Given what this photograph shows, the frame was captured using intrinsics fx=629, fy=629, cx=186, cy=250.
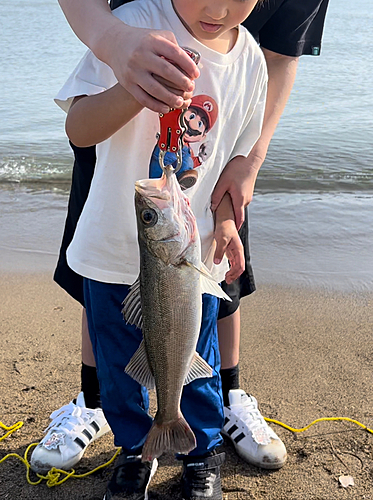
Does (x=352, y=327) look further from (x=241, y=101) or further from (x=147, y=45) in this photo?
(x=147, y=45)

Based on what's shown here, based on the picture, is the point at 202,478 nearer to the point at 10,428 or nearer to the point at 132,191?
the point at 10,428

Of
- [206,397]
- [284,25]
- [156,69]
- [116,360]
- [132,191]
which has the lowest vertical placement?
[206,397]

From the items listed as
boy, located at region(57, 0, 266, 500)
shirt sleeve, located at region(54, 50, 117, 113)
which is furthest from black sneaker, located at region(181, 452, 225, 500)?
shirt sleeve, located at region(54, 50, 117, 113)

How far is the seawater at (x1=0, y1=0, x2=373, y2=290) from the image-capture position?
18.6ft

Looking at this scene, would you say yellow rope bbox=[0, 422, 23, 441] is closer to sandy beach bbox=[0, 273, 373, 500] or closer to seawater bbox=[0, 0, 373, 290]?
sandy beach bbox=[0, 273, 373, 500]

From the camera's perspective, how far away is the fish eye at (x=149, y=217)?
191cm

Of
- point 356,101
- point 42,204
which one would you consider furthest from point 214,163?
point 356,101

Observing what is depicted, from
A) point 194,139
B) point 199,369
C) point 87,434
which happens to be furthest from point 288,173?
point 199,369

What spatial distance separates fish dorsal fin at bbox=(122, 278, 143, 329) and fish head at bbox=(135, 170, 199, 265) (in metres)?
0.26

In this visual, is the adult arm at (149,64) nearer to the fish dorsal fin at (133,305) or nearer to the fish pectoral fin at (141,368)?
the fish dorsal fin at (133,305)

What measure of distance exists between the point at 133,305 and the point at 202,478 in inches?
41.4

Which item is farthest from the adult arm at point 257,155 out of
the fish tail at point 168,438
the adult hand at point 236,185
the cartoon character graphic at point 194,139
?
the fish tail at point 168,438

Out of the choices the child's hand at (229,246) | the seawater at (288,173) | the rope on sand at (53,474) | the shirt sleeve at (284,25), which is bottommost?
the rope on sand at (53,474)

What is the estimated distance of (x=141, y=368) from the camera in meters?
2.36
